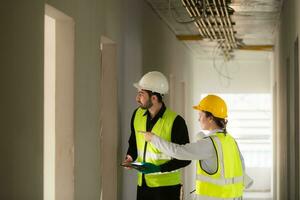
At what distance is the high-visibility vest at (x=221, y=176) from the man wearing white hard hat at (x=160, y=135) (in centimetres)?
74

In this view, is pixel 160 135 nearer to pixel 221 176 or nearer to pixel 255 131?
pixel 221 176

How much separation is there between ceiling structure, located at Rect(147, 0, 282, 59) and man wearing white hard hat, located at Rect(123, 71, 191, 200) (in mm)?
2253

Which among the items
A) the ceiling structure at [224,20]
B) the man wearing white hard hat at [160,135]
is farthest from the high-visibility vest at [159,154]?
the ceiling structure at [224,20]

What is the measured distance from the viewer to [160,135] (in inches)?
214

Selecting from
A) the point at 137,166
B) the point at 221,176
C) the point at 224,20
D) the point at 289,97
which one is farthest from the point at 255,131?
the point at 221,176

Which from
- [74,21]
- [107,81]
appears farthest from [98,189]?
[74,21]

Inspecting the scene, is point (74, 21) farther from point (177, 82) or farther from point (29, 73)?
point (177, 82)

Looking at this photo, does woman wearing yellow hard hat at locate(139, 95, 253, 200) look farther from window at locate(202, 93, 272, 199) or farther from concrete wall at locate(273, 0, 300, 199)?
window at locate(202, 93, 272, 199)

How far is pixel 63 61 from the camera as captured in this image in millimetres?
4914

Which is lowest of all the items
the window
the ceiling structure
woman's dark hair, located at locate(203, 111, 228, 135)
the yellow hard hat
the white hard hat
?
the window

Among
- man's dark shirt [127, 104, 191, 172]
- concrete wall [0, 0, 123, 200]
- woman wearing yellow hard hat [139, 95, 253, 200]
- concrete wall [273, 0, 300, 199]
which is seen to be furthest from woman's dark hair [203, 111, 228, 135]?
concrete wall [273, 0, 300, 199]

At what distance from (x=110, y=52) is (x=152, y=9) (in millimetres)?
2841

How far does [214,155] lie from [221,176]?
145 mm

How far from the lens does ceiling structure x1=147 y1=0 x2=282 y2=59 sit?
8.41m
